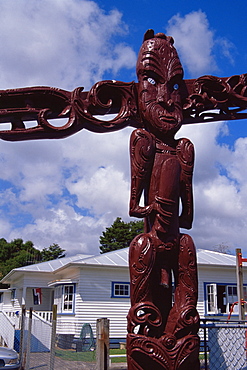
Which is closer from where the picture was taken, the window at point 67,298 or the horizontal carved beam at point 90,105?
the horizontal carved beam at point 90,105

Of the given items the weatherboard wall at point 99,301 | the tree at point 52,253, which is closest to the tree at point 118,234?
the tree at point 52,253

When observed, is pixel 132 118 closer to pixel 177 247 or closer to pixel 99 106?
pixel 99 106

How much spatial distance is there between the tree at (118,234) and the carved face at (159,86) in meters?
36.4

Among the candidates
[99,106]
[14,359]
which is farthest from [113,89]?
[14,359]

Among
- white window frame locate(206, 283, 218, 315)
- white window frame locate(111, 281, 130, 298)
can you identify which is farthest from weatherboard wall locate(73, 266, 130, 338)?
white window frame locate(206, 283, 218, 315)

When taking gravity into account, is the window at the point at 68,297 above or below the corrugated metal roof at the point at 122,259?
below

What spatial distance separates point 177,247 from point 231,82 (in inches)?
75.1

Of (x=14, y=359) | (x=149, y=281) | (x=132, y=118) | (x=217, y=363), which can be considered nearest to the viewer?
(x=149, y=281)

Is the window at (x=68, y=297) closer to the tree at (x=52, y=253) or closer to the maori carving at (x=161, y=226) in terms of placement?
the maori carving at (x=161, y=226)

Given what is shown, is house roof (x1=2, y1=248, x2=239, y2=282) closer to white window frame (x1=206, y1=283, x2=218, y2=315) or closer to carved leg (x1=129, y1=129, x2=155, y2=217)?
white window frame (x1=206, y1=283, x2=218, y2=315)

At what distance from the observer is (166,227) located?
310 cm

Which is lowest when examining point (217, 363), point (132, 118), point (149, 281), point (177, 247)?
point (217, 363)

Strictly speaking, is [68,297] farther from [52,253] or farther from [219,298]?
[52,253]

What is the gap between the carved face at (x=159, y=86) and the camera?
340 centimetres
